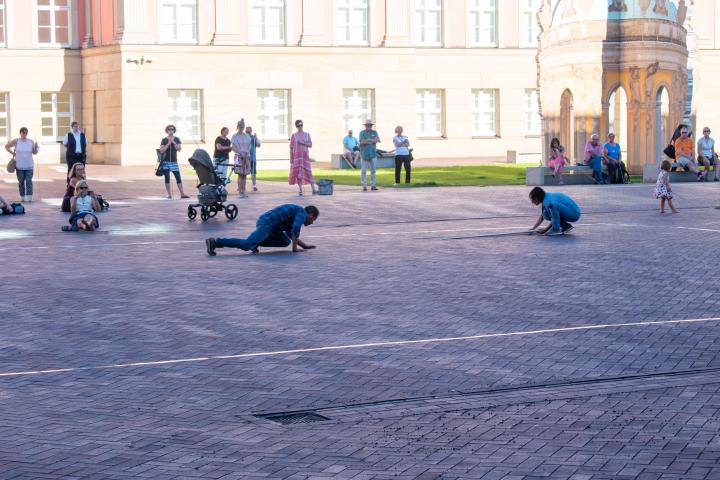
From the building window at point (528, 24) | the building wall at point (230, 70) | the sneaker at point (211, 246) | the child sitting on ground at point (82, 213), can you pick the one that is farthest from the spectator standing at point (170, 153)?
the building window at point (528, 24)

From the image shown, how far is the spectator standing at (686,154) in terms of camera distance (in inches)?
1457

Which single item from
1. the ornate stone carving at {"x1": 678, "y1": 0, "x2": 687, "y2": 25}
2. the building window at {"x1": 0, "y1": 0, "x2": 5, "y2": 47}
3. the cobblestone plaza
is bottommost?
the cobblestone plaza

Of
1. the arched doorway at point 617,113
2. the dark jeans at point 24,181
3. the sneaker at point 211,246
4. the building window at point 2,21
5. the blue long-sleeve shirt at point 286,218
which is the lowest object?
the sneaker at point 211,246

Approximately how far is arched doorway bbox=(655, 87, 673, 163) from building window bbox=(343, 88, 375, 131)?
17.9 m

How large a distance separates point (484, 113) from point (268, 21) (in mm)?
11245

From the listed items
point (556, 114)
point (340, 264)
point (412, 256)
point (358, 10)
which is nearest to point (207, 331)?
point (340, 264)

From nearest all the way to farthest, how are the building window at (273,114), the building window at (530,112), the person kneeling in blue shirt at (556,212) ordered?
the person kneeling in blue shirt at (556,212)
the building window at (273,114)
the building window at (530,112)

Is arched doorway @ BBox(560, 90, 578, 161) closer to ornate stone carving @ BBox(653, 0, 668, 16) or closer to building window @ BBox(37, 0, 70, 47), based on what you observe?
ornate stone carving @ BBox(653, 0, 668, 16)

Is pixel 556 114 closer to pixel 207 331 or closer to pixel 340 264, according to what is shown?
pixel 340 264

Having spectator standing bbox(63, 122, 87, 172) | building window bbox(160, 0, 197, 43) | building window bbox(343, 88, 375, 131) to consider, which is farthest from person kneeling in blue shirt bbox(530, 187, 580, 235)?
building window bbox(343, 88, 375, 131)

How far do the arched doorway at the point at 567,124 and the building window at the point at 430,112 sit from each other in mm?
19652

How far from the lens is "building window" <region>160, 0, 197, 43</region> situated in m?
53.3

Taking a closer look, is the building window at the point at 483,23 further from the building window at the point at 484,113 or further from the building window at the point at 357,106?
the building window at the point at 357,106

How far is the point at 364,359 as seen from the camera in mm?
10938
